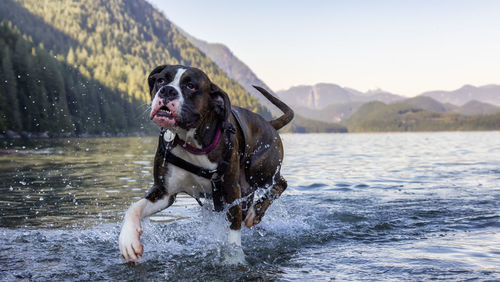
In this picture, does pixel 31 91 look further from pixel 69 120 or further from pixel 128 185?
pixel 128 185

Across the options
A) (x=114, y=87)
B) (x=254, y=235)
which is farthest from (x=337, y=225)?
(x=114, y=87)

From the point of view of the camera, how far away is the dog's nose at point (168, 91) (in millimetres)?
4215

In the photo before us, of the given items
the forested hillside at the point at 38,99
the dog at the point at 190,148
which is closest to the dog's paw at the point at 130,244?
the dog at the point at 190,148

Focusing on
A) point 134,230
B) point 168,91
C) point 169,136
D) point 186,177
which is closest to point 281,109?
point 186,177

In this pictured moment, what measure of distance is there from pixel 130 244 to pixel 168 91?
5.00 ft

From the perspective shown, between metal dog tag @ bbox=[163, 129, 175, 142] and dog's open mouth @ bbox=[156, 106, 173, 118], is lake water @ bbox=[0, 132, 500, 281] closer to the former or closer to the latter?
metal dog tag @ bbox=[163, 129, 175, 142]

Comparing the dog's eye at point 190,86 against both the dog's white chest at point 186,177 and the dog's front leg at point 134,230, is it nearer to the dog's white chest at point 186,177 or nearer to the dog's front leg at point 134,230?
the dog's white chest at point 186,177

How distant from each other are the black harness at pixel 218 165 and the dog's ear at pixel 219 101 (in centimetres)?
11

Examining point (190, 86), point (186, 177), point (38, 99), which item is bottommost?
point (186, 177)

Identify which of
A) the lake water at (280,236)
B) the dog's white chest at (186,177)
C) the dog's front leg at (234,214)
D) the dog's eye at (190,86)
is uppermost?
the dog's eye at (190,86)

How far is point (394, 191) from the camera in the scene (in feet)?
36.7

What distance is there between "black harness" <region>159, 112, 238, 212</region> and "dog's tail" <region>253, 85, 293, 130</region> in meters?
2.46

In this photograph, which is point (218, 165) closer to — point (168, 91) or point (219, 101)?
point (219, 101)

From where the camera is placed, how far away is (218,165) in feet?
15.7
